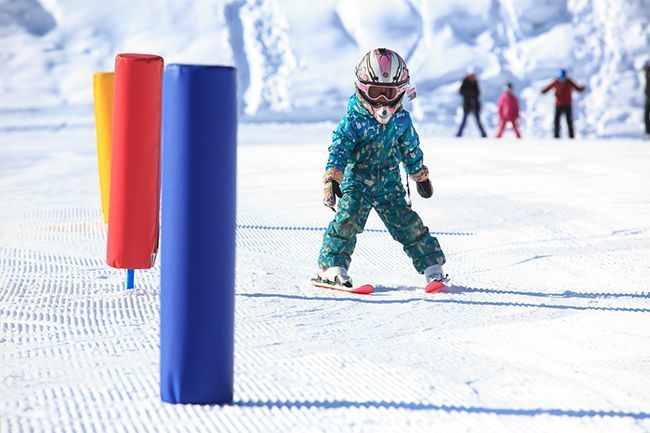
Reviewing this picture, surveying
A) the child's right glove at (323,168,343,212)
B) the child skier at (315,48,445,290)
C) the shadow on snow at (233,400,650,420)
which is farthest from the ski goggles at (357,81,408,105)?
the shadow on snow at (233,400,650,420)

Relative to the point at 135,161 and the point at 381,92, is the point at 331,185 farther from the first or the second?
the point at 135,161

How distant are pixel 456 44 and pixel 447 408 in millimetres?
23652

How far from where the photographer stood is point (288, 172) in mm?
11414

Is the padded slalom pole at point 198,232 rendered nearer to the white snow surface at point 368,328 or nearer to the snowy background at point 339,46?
the white snow surface at point 368,328

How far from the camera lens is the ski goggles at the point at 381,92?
194 inches

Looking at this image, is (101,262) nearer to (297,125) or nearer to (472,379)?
(472,379)

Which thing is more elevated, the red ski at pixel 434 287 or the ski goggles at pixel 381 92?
the ski goggles at pixel 381 92

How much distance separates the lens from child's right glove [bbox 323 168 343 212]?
4895 mm

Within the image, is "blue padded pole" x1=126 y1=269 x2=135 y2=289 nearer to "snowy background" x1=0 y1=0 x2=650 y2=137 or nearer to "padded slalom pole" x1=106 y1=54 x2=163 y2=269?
"padded slalom pole" x1=106 y1=54 x2=163 y2=269

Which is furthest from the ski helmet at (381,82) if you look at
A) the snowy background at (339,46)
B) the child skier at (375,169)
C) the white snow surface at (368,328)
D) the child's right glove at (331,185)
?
the snowy background at (339,46)

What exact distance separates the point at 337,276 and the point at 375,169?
0.49 meters

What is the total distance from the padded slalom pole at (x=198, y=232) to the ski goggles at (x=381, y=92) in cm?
213

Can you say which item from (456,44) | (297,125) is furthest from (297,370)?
(456,44)

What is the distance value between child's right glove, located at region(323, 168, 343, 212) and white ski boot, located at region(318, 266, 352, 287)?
36 centimetres
